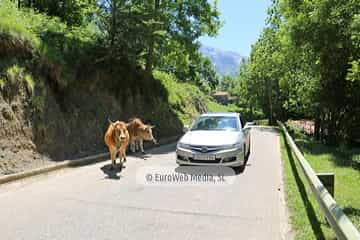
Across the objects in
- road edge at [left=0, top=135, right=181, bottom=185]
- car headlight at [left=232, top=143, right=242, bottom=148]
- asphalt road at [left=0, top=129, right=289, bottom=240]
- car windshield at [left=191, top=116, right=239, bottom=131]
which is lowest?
asphalt road at [left=0, top=129, right=289, bottom=240]

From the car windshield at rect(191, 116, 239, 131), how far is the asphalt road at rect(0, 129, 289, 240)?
5.91 feet

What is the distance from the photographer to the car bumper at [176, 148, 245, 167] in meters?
8.90

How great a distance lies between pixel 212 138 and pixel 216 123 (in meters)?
1.50

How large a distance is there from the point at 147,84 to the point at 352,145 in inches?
474

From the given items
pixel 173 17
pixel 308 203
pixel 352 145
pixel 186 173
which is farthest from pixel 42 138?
pixel 352 145

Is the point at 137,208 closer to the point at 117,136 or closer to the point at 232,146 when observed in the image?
the point at 117,136

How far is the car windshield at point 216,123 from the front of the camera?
10.6 metres

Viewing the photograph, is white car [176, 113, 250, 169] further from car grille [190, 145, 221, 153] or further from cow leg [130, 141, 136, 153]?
cow leg [130, 141, 136, 153]

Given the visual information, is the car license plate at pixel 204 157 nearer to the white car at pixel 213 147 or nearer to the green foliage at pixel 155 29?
the white car at pixel 213 147

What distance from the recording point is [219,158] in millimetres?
8891

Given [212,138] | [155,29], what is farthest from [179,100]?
[212,138]

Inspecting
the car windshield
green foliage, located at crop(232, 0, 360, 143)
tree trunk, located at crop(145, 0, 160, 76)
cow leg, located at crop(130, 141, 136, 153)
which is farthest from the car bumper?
tree trunk, located at crop(145, 0, 160, 76)

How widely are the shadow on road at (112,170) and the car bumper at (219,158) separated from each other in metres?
1.84

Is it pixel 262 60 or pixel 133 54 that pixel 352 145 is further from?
pixel 262 60
